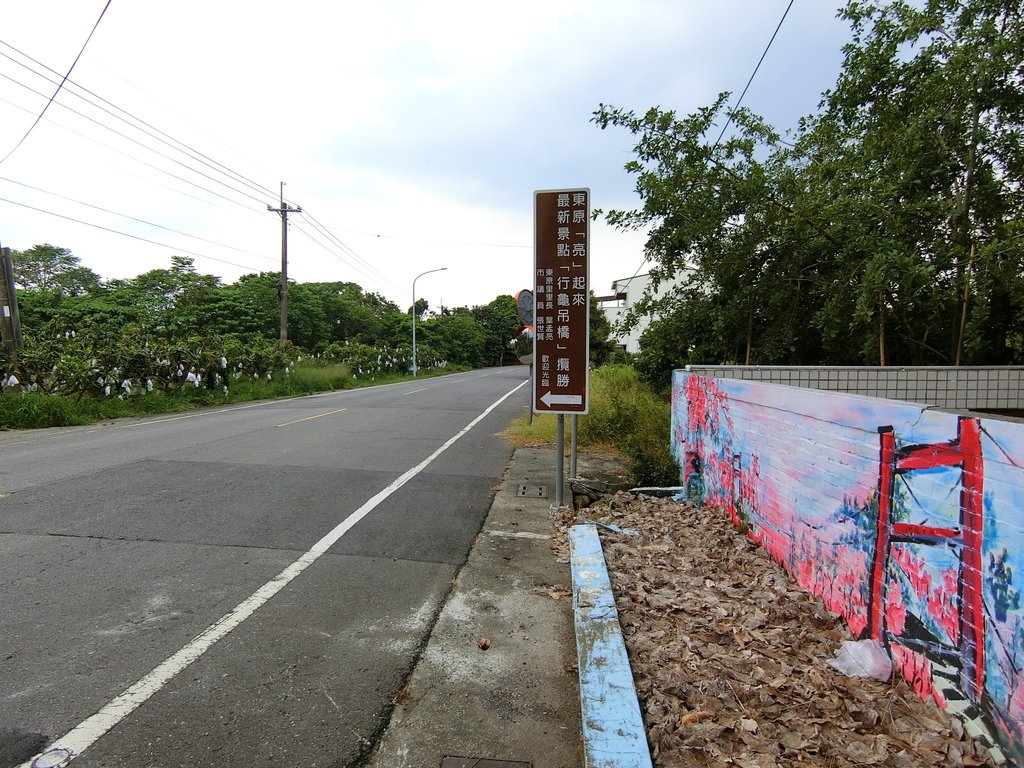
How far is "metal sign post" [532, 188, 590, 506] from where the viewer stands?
636 centimetres

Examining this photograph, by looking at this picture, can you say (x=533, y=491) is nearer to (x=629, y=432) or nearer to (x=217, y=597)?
(x=629, y=432)

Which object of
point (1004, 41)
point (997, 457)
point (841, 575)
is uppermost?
point (1004, 41)

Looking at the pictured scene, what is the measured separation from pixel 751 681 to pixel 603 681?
704mm

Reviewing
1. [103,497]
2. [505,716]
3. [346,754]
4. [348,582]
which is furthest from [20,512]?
[505,716]

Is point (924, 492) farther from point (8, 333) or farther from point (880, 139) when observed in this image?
point (8, 333)

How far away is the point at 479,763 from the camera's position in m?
2.42

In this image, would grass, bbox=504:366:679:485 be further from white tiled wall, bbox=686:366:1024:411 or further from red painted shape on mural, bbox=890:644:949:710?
red painted shape on mural, bbox=890:644:949:710

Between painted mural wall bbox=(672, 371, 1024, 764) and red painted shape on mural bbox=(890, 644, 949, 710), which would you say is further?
red painted shape on mural bbox=(890, 644, 949, 710)

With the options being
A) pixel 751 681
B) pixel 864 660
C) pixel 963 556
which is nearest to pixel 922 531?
pixel 963 556

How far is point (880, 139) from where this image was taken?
26.5ft

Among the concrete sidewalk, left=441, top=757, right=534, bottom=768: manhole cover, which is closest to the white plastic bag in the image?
the concrete sidewalk

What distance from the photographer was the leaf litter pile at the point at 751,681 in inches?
92.0

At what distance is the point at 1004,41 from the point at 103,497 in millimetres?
11199

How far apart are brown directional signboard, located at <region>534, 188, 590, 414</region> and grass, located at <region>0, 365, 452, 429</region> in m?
11.9
